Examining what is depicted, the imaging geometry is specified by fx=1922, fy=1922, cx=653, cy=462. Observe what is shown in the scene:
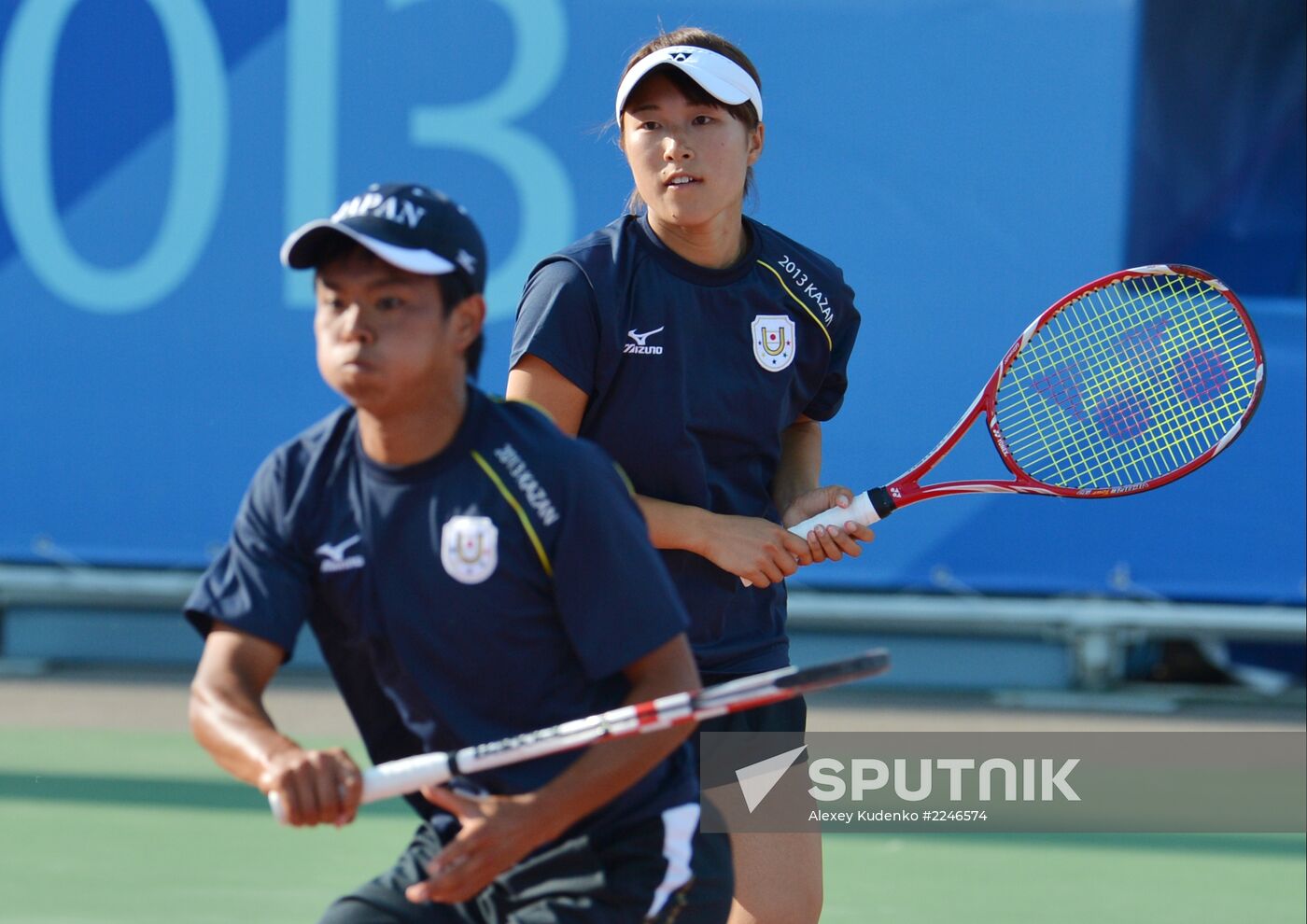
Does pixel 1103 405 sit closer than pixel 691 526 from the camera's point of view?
No

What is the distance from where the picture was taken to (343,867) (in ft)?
15.2

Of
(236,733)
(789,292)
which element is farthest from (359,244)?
(789,292)

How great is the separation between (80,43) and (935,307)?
3.03m

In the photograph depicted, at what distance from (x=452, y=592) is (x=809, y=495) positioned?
1.13 metres

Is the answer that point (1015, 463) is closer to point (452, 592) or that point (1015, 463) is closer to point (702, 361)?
point (702, 361)

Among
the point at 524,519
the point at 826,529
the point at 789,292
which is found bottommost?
the point at 826,529

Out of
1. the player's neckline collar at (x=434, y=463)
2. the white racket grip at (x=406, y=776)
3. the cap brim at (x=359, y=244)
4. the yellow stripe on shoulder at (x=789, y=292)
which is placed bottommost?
the white racket grip at (x=406, y=776)

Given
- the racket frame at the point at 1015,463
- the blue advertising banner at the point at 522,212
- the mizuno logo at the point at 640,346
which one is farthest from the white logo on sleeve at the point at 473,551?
the blue advertising banner at the point at 522,212

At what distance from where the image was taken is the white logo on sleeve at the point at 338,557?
231cm

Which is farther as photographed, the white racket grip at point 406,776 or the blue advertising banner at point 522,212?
the blue advertising banner at point 522,212

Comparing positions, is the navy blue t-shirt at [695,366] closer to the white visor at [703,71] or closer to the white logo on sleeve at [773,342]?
the white logo on sleeve at [773,342]

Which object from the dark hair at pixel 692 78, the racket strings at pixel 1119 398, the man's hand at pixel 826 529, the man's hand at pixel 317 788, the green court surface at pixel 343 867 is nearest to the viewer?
the man's hand at pixel 317 788

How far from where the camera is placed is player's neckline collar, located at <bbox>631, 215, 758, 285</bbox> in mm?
3119

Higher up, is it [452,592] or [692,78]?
[692,78]
